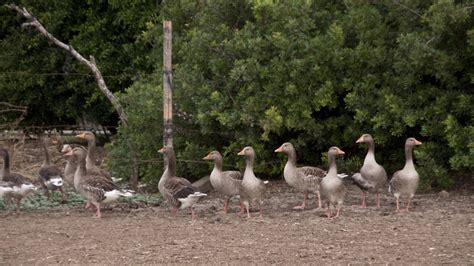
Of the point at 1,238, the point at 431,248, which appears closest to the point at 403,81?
the point at 431,248

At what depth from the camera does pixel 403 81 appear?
12805mm

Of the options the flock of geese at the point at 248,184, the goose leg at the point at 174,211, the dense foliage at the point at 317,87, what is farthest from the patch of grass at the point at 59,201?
the dense foliage at the point at 317,87

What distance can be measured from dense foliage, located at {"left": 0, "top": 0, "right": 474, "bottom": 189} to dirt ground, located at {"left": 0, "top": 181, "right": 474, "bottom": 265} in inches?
57.6

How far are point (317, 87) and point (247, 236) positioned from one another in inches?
173

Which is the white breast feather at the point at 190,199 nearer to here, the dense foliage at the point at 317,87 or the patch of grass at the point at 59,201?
the patch of grass at the point at 59,201

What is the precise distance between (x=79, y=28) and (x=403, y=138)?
28.3 feet

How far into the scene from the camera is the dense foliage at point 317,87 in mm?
12641

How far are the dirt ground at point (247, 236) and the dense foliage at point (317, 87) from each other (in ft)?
4.80

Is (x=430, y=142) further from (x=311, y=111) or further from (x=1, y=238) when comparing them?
(x=1, y=238)

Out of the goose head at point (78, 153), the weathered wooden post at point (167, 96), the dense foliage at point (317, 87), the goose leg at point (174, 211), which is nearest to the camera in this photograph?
the goose leg at point (174, 211)

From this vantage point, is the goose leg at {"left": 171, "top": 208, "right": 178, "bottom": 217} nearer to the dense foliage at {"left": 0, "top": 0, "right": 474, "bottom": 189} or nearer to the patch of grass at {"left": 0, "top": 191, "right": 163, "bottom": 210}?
the patch of grass at {"left": 0, "top": 191, "right": 163, "bottom": 210}

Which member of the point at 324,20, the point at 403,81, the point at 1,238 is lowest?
the point at 1,238

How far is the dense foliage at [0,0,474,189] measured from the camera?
41.5ft

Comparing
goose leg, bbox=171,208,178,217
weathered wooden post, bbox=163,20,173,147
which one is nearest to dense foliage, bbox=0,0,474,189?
weathered wooden post, bbox=163,20,173,147
